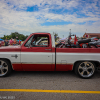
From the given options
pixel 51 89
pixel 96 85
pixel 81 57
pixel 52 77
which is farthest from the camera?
pixel 52 77

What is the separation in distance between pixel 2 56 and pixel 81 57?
2.93 metres

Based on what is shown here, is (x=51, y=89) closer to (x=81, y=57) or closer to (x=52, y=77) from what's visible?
(x=52, y=77)

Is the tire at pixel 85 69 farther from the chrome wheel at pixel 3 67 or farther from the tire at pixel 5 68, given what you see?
the chrome wheel at pixel 3 67

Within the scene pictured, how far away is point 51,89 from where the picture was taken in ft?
10.2

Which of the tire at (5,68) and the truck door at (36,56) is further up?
the truck door at (36,56)

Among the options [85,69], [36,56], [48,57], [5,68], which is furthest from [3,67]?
[85,69]

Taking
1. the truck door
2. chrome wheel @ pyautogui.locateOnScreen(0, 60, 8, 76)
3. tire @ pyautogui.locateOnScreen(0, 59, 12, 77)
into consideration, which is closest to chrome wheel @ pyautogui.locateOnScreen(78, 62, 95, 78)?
the truck door

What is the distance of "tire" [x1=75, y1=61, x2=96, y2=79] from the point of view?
382 centimetres

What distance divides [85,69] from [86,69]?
40mm

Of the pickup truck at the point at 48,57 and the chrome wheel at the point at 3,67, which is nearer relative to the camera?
the pickup truck at the point at 48,57

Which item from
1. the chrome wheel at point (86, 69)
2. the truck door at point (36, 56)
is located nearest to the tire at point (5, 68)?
the truck door at point (36, 56)

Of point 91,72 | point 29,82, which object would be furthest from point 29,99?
point 91,72

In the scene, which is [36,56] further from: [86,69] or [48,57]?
[86,69]

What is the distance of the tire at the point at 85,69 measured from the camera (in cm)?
382
